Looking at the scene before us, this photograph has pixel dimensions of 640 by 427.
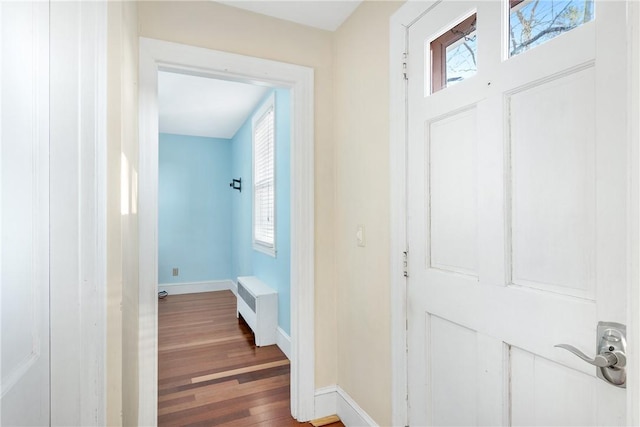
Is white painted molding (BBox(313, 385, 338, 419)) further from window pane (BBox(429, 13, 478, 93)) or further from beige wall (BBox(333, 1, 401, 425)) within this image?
window pane (BBox(429, 13, 478, 93))

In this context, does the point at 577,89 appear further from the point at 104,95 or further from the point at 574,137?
the point at 104,95

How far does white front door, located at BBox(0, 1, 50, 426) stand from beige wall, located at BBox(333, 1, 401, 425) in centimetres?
134

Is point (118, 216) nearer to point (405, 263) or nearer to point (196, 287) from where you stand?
point (405, 263)

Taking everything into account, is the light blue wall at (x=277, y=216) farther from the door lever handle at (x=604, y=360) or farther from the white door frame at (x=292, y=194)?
the door lever handle at (x=604, y=360)

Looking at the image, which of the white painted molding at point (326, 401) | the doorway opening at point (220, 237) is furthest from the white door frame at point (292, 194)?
the doorway opening at point (220, 237)

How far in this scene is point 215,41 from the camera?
1874mm

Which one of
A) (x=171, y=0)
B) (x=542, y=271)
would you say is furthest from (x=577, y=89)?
(x=171, y=0)

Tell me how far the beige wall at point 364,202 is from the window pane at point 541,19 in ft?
2.16

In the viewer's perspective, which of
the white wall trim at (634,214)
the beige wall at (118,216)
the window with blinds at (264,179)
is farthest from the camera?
the window with blinds at (264,179)

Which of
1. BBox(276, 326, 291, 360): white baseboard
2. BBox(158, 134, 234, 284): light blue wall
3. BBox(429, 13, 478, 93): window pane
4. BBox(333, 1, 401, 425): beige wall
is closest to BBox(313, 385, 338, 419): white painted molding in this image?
BBox(333, 1, 401, 425): beige wall

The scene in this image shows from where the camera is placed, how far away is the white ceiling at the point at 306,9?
1873 mm

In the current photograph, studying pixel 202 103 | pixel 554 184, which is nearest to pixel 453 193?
pixel 554 184

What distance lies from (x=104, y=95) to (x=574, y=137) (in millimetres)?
1385

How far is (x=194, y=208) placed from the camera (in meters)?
5.55
